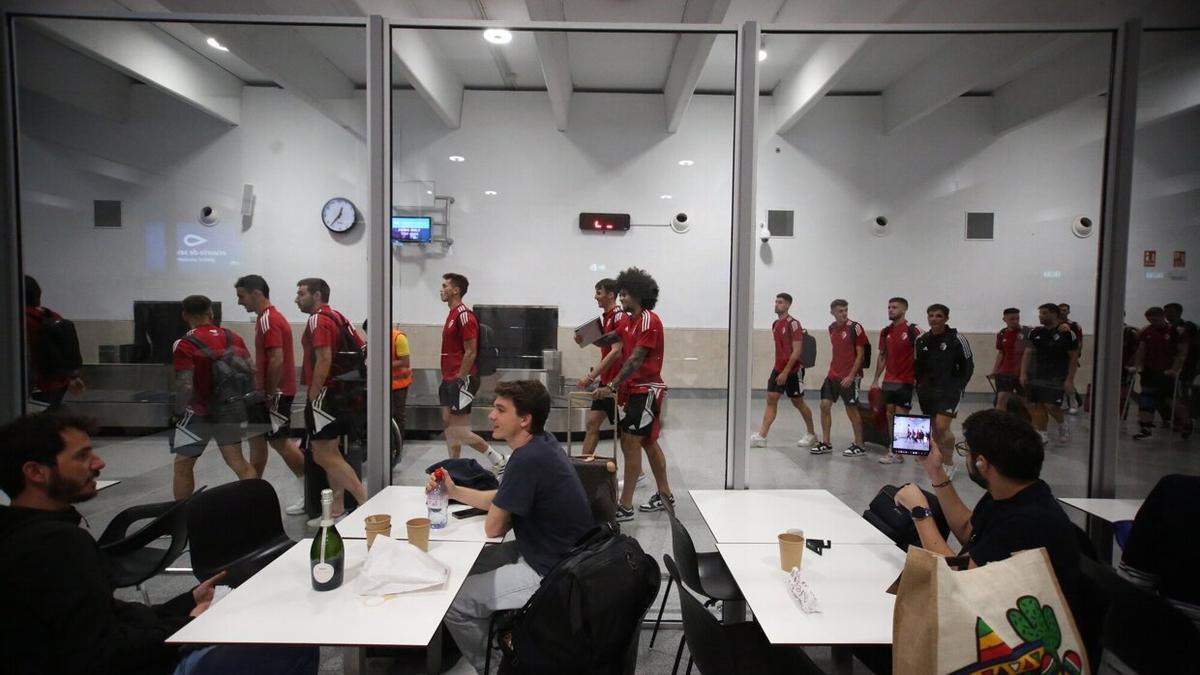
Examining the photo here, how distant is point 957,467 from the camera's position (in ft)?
12.7

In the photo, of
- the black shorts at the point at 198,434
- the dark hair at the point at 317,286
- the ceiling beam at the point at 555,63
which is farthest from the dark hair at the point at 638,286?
the black shorts at the point at 198,434

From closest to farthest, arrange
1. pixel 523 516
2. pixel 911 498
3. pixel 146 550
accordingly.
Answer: pixel 911 498
pixel 523 516
pixel 146 550

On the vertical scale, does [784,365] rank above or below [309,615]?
above

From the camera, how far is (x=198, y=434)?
3377mm

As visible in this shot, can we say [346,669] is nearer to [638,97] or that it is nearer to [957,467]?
[638,97]

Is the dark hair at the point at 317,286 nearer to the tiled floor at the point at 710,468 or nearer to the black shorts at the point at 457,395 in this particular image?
the black shorts at the point at 457,395

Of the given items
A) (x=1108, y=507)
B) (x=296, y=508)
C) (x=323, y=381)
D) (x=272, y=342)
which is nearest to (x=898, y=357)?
(x=1108, y=507)

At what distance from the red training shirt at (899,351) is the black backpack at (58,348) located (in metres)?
4.77

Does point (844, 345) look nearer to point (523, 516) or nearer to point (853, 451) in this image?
point (853, 451)

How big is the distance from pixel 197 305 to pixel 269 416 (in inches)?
29.8

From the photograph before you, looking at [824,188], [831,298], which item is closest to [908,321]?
[831,298]

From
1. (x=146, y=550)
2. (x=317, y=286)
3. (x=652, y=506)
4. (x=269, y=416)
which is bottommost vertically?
(x=652, y=506)

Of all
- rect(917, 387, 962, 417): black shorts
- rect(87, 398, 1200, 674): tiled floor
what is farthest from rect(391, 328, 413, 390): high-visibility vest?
rect(917, 387, 962, 417): black shorts

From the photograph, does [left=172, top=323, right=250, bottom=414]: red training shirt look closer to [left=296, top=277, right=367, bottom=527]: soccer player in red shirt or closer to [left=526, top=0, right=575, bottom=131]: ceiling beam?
[left=296, top=277, right=367, bottom=527]: soccer player in red shirt
